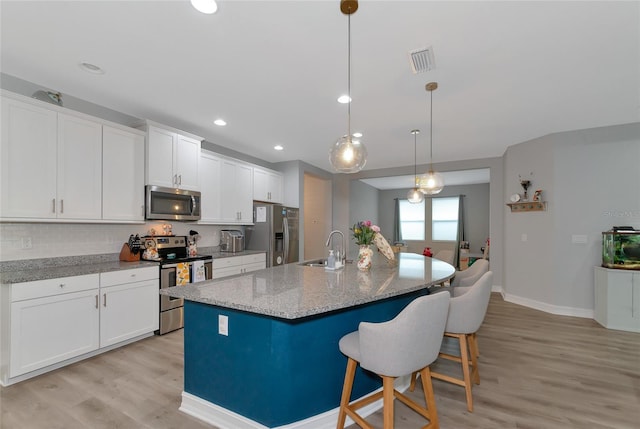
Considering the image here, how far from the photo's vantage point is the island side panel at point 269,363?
1711 millimetres

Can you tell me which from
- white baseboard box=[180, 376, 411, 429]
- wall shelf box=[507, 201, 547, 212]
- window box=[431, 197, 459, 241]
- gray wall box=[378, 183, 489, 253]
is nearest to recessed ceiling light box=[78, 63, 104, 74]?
white baseboard box=[180, 376, 411, 429]

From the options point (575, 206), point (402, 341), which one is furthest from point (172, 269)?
point (575, 206)

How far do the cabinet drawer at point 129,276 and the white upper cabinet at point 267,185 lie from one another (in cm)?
234

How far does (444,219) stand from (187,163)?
8.28 meters

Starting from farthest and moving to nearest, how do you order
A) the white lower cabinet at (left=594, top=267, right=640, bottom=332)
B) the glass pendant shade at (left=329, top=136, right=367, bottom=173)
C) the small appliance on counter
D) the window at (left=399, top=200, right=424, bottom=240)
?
A: the window at (left=399, top=200, right=424, bottom=240) < the small appliance on counter < the white lower cabinet at (left=594, top=267, right=640, bottom=332) < the glass pendant shade at (left=329, top=136, right=367, bottom=173)

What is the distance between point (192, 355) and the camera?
2.06 metres

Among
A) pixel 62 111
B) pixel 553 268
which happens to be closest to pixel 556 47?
pixel 553 268

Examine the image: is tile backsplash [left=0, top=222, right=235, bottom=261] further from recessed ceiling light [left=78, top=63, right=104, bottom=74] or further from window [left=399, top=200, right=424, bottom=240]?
window [left=399, top=200, right=424, bottom=240]

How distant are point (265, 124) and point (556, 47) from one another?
10.1 feet

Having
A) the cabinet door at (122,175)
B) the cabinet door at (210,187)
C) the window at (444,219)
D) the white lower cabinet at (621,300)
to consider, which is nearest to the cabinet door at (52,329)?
the cabinet door at (122,175)

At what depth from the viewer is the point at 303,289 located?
1.94m

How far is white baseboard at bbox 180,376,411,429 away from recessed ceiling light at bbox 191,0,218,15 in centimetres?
256

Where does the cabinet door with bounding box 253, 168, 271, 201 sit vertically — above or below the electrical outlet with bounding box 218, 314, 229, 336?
above

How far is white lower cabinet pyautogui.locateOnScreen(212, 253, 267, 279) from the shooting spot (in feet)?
14.0
